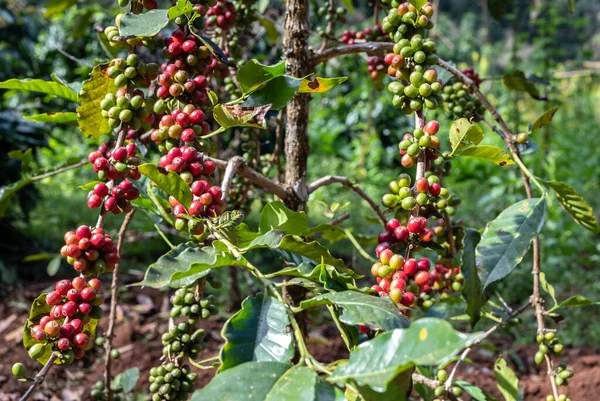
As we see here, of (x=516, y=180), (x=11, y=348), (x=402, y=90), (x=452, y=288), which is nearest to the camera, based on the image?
(x=402, y=90)

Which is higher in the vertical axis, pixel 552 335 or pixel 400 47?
pixel 400 47

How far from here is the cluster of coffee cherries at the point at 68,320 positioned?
0.58 m

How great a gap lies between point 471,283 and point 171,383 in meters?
0.47

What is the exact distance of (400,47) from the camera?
74 centimetres

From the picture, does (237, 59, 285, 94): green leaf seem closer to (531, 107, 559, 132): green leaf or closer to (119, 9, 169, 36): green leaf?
(119, 9, 169, 36): green leaf

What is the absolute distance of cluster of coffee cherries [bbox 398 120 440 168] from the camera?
676 millimetres

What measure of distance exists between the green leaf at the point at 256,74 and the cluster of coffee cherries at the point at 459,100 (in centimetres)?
44

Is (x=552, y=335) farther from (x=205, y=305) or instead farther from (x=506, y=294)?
(x=506, y=294)

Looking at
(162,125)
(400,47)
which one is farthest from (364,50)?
(162,125)

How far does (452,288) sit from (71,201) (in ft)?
12.7

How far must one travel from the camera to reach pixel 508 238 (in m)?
0.76

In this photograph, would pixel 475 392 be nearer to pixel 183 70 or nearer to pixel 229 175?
pixel 229 175

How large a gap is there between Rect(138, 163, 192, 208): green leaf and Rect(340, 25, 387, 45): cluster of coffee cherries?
63 centimetres

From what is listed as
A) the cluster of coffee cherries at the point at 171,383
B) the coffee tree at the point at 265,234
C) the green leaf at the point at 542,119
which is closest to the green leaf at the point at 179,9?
the coffee tree at the point at 265,234
